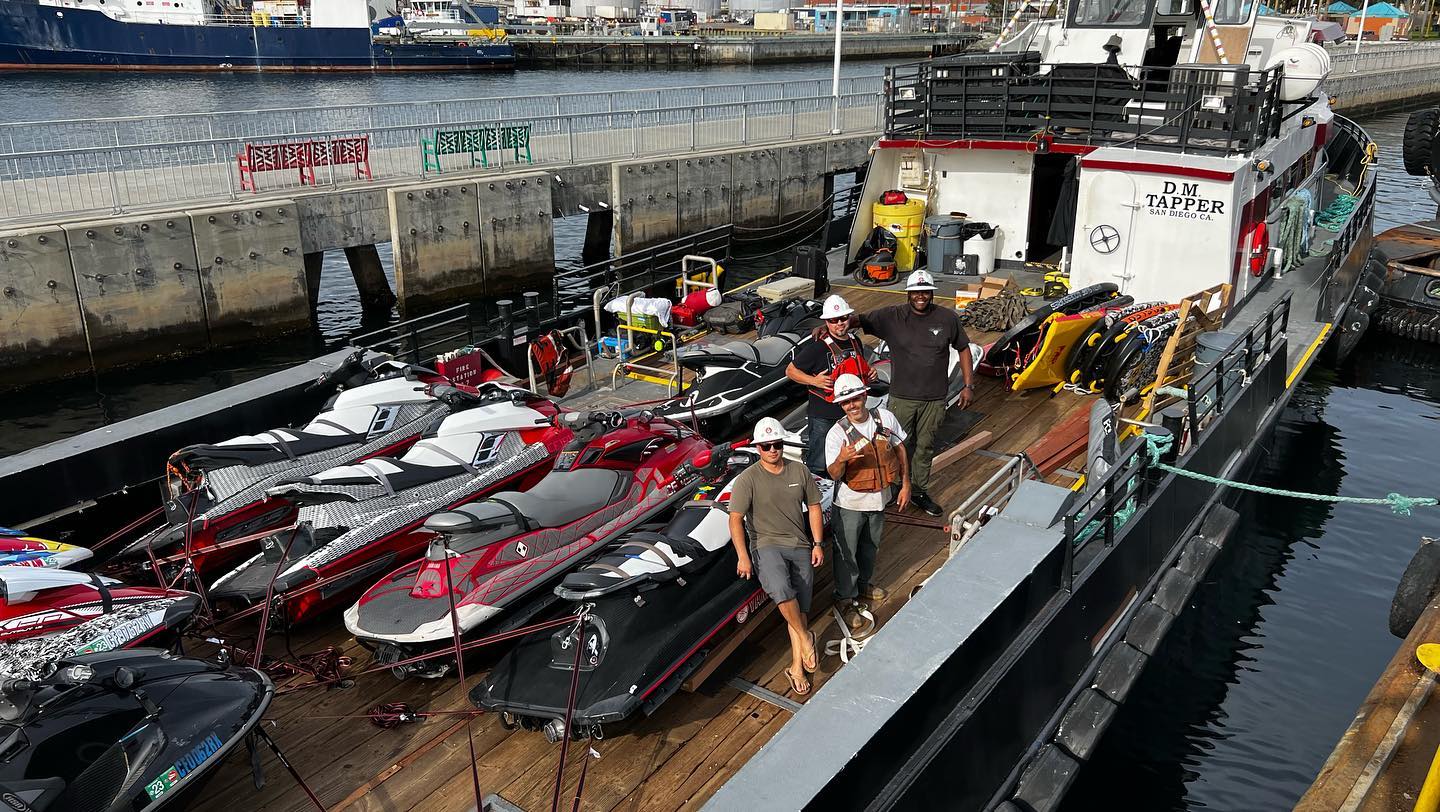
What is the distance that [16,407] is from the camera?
16.5 meters

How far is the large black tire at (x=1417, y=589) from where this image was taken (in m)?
7.40

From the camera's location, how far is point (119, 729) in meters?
4.93

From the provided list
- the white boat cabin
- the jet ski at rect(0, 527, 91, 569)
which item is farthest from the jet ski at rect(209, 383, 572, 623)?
the white boat cabin

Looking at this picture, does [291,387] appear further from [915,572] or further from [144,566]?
[915,572]

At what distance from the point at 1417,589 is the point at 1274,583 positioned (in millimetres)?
4055

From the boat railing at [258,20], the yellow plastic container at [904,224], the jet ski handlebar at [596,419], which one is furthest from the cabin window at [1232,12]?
the boat railing at [258,20]

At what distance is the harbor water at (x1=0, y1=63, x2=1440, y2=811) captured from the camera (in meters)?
8.55

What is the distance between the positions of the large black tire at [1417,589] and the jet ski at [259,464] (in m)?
7.70

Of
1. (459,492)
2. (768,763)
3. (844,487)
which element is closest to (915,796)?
(768,763)

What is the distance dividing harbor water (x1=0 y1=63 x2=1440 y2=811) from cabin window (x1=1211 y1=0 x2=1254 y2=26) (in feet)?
19.4

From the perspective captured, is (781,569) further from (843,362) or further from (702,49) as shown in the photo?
(702,49)

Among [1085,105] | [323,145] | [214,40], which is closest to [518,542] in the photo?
[1085,105]

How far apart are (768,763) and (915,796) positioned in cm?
106

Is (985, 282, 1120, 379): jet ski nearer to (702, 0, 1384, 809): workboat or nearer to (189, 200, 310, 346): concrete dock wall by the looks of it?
(702, 0, 1384, 809): workboat
